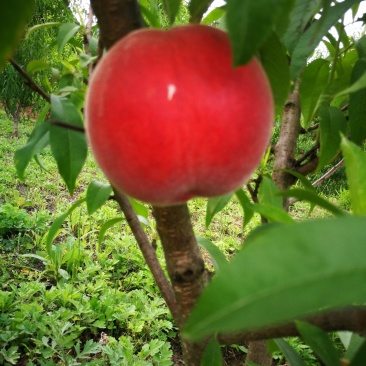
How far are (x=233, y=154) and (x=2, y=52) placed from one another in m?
0.20

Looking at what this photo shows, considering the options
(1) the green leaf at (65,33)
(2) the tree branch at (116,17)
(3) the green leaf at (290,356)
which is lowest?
(3) the green leaf at (290,356)

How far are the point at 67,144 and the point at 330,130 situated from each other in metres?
0.41

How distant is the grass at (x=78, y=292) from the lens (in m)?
1.54

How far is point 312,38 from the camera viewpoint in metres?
0.42

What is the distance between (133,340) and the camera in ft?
5.65

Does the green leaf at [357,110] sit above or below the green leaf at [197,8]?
below

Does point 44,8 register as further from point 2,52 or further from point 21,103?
point 2,52

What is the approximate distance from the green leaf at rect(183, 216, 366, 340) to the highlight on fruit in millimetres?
145

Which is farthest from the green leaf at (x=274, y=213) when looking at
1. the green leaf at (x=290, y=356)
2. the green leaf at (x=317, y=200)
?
the green leaf at (x=290, y=356)

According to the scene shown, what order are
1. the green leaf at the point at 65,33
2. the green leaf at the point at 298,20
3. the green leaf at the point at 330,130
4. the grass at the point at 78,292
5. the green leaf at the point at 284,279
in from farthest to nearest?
the grass at the point at 78,292
the green leaf at the point at 65,33
the green leaf at the point at 330,130
the green leaf at the point at 298,20
the green leaf at the point at 284,279

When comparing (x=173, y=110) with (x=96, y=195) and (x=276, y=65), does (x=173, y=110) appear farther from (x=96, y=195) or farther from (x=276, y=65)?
(x=96, y=195)

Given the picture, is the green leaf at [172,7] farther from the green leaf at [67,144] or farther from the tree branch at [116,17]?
the green leaf at [67,144]

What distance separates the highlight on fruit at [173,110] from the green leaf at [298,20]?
11cm

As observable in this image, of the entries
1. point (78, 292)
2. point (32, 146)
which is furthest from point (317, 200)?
point (78, 292)
